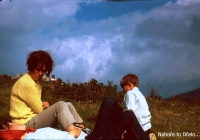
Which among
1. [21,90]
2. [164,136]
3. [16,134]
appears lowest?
[164,136]

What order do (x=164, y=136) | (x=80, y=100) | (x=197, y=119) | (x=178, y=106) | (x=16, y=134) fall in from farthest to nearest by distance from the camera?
(x=178, y=106), (x=80, y=100), (x=197, y=119), (x=164, y=136), (x=16, y=134)

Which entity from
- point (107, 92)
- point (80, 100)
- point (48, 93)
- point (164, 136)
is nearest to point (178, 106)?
point (107, 92)

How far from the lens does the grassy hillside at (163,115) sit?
838 centimetres

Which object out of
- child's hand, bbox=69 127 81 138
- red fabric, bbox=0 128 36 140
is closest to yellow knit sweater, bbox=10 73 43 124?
red fabric, bbox=0 128 36 140

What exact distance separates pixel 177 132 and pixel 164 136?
1.94 ft

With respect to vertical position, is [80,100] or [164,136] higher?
[80,100]

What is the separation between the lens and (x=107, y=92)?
1313 cm

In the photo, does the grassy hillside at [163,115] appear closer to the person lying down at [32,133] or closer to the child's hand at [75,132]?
the child's hand at [75,132]

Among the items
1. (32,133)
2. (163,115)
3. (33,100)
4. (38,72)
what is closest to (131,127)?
(32,133)

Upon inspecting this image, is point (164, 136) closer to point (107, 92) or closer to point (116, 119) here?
point (116, 119)

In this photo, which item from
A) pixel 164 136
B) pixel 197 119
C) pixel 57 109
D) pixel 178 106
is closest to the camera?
pixel 57 109

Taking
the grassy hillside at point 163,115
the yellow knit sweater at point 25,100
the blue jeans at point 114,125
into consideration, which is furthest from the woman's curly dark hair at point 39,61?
the grassy hillside at point 163,115

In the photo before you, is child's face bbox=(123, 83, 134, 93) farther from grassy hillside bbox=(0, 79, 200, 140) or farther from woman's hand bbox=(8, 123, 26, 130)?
woman's hand bbox=(8, 123, 26, 130)

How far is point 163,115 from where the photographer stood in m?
11.0
